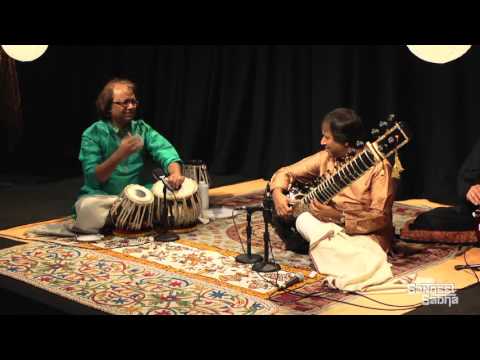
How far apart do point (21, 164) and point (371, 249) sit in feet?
15.6

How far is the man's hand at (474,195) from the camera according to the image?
511 cm

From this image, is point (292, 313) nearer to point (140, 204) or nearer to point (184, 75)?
point (140, 204)

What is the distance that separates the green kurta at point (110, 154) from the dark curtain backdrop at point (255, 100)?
172 centimetres

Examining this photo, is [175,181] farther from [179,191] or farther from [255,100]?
[255,100]

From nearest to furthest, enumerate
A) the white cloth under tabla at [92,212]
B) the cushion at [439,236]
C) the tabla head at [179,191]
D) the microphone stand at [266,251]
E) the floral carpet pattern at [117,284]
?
1. the floral carpet pattern at [117,284]
2. the microphone stand at [266,251]
3. the cushion at [439,236]
4. the white cloth under tabla at [92,212]
5. the tabla head at [179,191]

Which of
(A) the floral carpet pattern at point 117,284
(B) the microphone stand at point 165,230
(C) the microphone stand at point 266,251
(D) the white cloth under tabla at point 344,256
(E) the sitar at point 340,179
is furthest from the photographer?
(B) the microphone stand at point 165,230

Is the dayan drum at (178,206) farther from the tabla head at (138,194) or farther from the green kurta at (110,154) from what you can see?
the green kurta at (110,154)

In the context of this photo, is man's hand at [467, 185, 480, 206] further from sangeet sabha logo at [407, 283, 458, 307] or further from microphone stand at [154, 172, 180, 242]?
microphone stand at [154, 172, 180, 242]

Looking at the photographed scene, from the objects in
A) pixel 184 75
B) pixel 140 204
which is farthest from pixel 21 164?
pixel 140 204

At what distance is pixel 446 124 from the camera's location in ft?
21.9

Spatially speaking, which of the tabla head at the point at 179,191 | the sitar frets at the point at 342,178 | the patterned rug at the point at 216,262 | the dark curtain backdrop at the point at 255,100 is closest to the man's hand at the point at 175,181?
the tabla head at the point at 179,191

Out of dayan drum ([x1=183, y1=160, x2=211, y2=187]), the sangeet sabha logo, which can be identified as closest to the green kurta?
dayan drum ([x1=183, y1=160, x2=211, y2=187])

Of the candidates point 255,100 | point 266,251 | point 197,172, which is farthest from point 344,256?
point 255,100

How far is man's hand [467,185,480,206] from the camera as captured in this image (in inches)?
201
